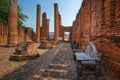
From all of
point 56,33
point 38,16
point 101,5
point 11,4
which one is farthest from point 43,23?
point 101,5

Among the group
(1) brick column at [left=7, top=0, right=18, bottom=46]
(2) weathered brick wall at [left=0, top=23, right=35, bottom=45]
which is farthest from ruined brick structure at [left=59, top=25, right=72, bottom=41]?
(1) brick column at [left=7, top=0, right=18, bottom=46]

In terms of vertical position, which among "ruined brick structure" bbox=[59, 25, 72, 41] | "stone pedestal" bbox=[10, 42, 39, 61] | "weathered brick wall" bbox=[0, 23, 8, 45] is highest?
"ruined brick structure" bbox=[59, 25, 72, 41]

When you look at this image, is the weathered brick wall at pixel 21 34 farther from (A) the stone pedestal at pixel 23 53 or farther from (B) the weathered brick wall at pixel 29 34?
(A) the stone pedestal at pixel 23 53

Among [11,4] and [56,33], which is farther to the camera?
[56,33]

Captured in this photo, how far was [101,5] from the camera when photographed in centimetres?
688

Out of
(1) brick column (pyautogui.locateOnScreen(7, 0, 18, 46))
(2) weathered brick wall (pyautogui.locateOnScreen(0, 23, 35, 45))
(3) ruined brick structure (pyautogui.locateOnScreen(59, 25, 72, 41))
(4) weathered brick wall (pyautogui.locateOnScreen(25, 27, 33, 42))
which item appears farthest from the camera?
(3) ruined brick structure (pyautogui.locateOnScreen(59, 25, 72, 41))

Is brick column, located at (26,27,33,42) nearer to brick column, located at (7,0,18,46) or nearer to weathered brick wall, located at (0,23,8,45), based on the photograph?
weathered brick wall, located at (0,23,8,45)

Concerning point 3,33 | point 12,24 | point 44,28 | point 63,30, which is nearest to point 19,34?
point 3,33

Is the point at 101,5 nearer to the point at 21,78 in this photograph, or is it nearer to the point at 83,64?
the point at 83,64

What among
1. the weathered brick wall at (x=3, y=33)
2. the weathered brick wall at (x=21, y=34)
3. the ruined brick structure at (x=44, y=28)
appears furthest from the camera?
the ruined brick structure at (x=44, y=28)

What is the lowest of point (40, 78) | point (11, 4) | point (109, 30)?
point (40, 78)

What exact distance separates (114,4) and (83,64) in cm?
229

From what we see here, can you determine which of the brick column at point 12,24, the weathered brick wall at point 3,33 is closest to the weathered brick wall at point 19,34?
the weathered brick wall at point 3,33

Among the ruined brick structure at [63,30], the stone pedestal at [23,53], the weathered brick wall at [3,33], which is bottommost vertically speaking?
the stone pedestal at [23,53]
